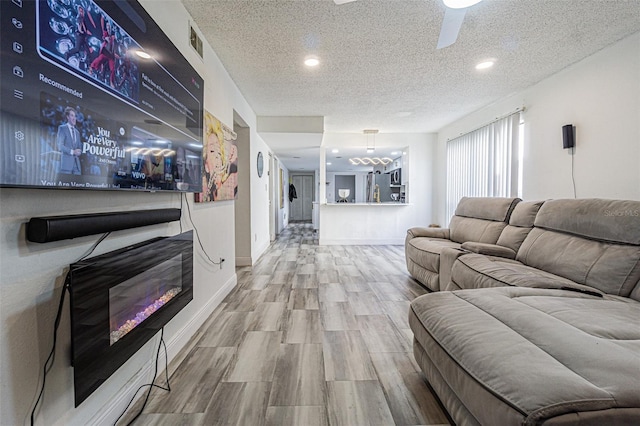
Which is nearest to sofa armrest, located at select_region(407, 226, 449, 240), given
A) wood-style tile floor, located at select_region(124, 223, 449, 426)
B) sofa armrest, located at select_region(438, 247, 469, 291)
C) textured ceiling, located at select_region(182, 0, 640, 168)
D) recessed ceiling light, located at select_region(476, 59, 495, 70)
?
wood-style tile floor, located at select_region(124, 223, 449, 426)

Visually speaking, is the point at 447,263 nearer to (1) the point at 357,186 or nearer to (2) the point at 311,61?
(2) the point at 311,61

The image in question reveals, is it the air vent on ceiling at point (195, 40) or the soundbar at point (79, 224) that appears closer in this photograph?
the soundbar at point (79, 224)

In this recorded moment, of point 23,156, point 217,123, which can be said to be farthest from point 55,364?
point 217,123

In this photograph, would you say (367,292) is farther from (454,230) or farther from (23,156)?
(23,156)

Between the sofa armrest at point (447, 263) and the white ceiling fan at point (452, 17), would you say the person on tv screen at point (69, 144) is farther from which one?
the sofa armrest at point (447, 263)

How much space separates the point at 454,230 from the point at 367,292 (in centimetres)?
159

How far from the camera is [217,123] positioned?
2.44 meters

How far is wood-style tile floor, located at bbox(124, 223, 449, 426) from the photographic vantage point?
4.37 feet

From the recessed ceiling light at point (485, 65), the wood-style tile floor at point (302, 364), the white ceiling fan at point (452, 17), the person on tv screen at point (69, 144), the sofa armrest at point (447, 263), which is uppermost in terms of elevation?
the recessed ceiling light at point (485, 65)

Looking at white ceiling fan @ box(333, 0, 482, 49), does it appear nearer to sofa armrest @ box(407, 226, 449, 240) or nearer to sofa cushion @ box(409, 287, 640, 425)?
sofa cushion @ box(409, 287, 640, 425)

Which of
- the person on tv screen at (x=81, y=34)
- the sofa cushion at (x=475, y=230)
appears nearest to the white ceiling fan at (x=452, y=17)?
the person on tv screen at (x=81, y=34)

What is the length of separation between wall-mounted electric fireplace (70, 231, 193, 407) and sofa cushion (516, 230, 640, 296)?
8.72 feet

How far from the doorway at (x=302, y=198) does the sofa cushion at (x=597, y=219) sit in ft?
31.0

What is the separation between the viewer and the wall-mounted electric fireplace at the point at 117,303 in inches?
36.5
